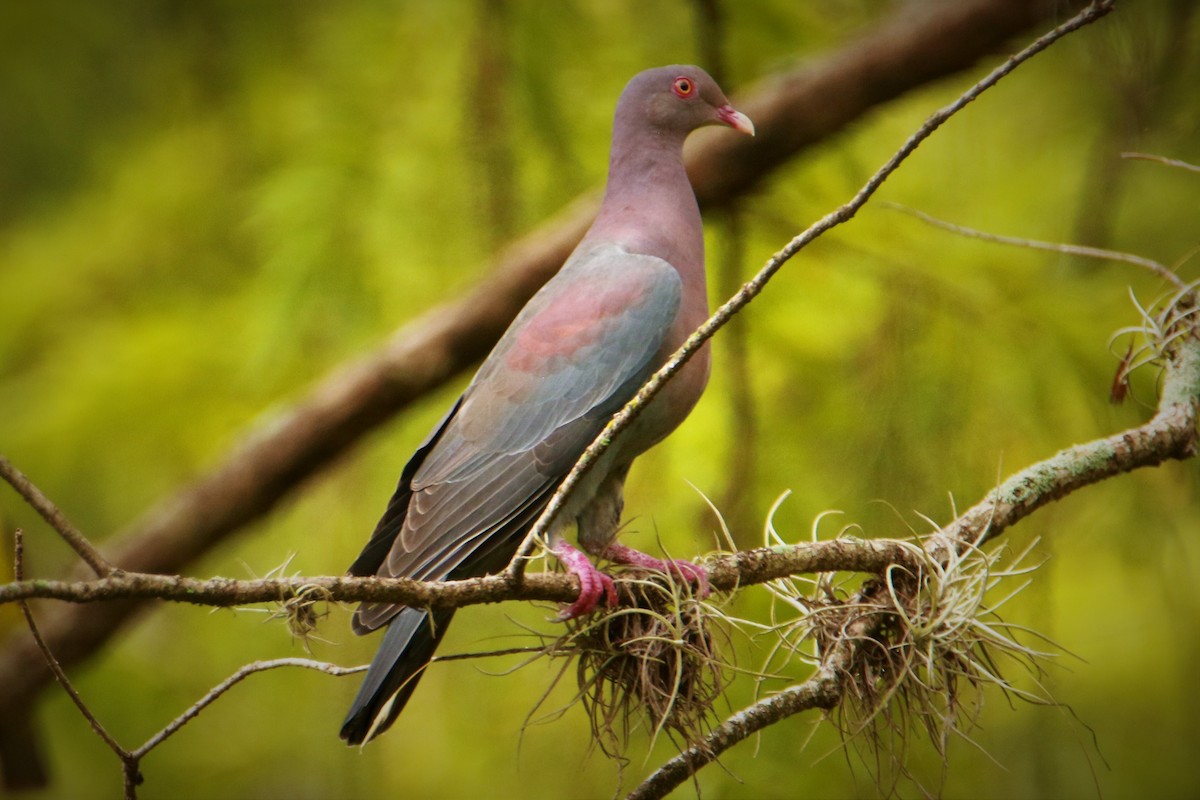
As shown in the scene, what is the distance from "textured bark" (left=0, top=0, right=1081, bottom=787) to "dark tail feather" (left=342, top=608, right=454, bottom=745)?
1753mm

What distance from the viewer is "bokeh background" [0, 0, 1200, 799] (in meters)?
3.47

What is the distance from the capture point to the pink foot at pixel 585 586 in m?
2.04

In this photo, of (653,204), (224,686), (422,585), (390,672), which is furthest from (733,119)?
(224,686)

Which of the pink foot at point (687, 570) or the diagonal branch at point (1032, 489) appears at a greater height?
the pink foot at point (687, 570)

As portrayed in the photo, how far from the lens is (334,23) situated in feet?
14.3

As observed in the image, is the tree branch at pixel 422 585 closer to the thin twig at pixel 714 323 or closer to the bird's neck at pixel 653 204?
the thin twig at pixel 714 323

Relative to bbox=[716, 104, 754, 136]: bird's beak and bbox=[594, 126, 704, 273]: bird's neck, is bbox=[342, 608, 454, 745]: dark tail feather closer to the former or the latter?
bbox=[594, 126, 704, 273]: bird's neck

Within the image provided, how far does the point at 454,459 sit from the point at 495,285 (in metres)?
1.46

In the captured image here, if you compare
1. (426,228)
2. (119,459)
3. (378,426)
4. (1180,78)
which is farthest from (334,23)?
(1180,78)

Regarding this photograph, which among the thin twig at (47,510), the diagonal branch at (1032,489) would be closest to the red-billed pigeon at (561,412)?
the diagonal branch at (1032,489)

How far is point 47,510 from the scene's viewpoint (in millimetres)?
1177

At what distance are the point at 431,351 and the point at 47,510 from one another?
9.34ft

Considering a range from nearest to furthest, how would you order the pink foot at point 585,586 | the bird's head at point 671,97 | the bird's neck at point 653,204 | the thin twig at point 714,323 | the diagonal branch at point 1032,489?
the thin twig at point 714,323 → the diagonal branch at point 1032,489 → the pink foot at point 585,586 → the bird's neck at point 653,204 → the bird's head at point 671,97

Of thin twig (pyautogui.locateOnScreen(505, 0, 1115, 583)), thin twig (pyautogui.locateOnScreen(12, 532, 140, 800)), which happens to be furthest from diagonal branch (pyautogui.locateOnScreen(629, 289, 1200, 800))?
thin twig (pyautogui.locateOnScreen(12, 532, 140, 800))
